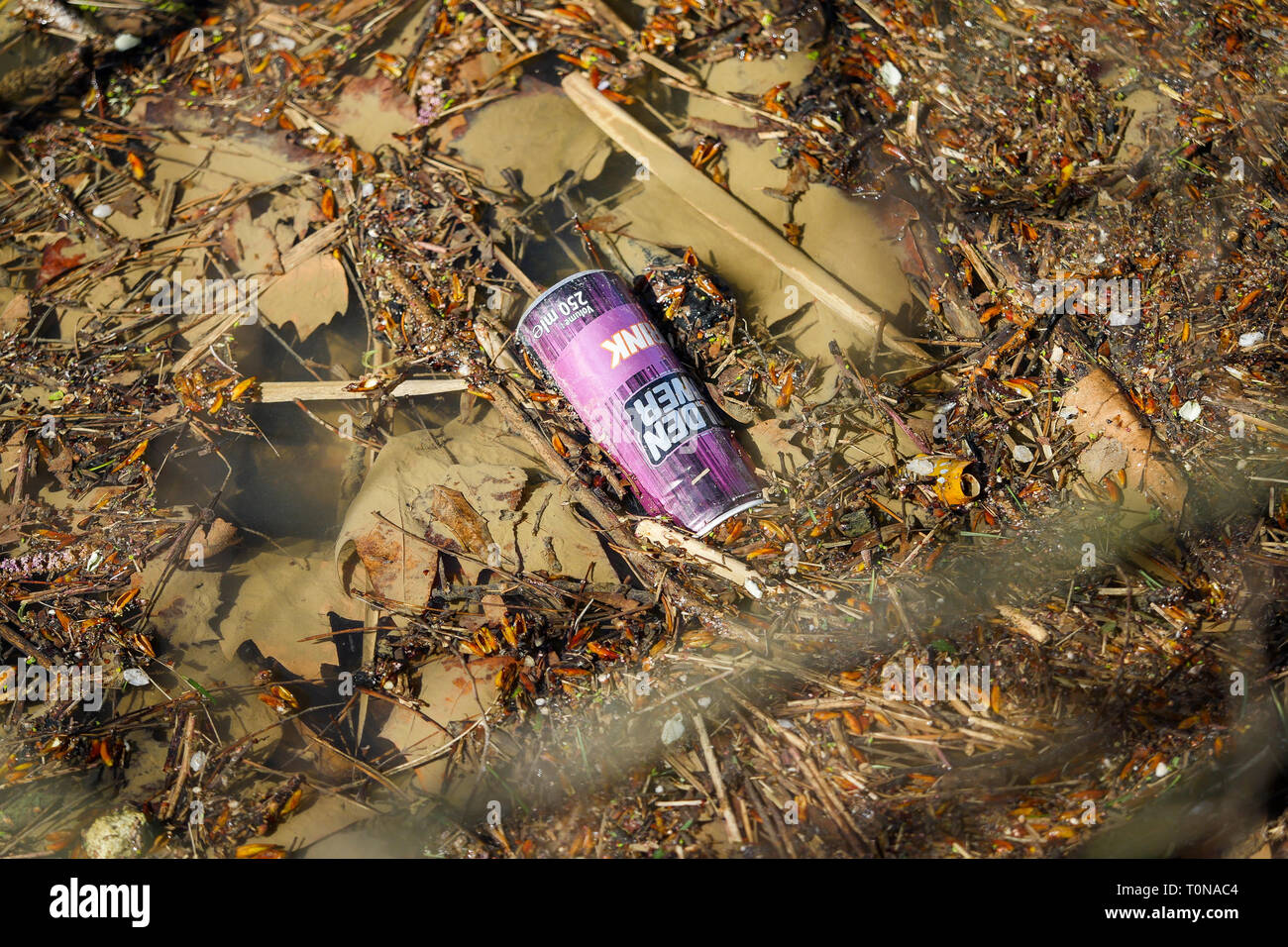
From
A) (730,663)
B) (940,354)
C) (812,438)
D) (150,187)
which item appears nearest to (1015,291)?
(940,354)

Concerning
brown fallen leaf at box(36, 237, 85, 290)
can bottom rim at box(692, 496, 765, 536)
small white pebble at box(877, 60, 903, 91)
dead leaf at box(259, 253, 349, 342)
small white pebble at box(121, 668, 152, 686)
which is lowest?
small white pebble at box(121, 668, 152, 686)

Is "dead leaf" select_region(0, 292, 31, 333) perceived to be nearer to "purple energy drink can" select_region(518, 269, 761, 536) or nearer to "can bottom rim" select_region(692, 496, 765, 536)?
"purple energy drink can" select_region(518, 269, 761, 536)

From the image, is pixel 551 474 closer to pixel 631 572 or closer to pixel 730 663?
pixel 631 572

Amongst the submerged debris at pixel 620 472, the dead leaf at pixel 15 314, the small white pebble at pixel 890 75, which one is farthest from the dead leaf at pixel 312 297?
the small white pebble at pixel 890 75

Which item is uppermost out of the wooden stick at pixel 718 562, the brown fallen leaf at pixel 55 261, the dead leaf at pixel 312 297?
the brown fallen leaf at pixel 55 261

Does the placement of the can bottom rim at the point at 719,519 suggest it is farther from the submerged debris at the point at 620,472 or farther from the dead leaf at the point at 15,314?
the dead leaf at the point at 15,314

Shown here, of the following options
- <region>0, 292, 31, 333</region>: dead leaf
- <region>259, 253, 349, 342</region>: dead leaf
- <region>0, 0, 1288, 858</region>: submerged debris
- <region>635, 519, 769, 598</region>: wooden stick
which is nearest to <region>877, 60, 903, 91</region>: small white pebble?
<region>0, 0, 1288, 858</region>: submerged debris
